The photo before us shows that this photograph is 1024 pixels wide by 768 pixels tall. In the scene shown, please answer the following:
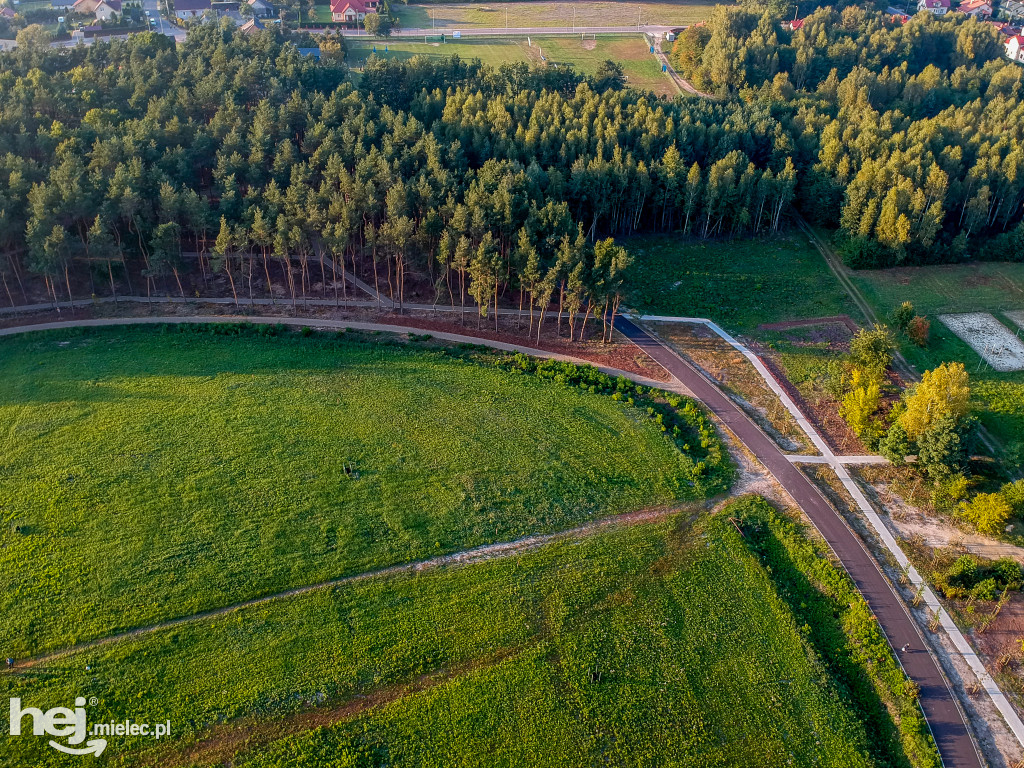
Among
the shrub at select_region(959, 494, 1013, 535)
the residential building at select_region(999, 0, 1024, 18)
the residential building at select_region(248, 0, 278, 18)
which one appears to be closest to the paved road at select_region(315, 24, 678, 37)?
the residential building at select_region(248, 0, 278, 18)

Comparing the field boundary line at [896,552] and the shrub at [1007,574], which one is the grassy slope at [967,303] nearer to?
the field boundary line at [896,552]

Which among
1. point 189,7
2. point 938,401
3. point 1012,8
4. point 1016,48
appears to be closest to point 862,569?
point 938,401

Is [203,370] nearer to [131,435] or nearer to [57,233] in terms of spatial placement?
[131,435]

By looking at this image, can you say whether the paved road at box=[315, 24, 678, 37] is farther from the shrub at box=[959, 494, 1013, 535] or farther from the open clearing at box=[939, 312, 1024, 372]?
the shrub at box=[959, 494, 1013, 535]

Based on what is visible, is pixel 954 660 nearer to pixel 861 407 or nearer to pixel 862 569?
pixel 862 569

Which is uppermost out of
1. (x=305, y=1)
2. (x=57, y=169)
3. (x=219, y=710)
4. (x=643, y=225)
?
(x=305, y=1)

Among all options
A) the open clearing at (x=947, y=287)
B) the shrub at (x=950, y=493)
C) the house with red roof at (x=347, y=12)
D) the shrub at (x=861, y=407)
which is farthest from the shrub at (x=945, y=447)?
the house with red roof at (x=347, y=12)

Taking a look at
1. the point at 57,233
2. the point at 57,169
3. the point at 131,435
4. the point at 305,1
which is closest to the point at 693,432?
the point at 131,435
